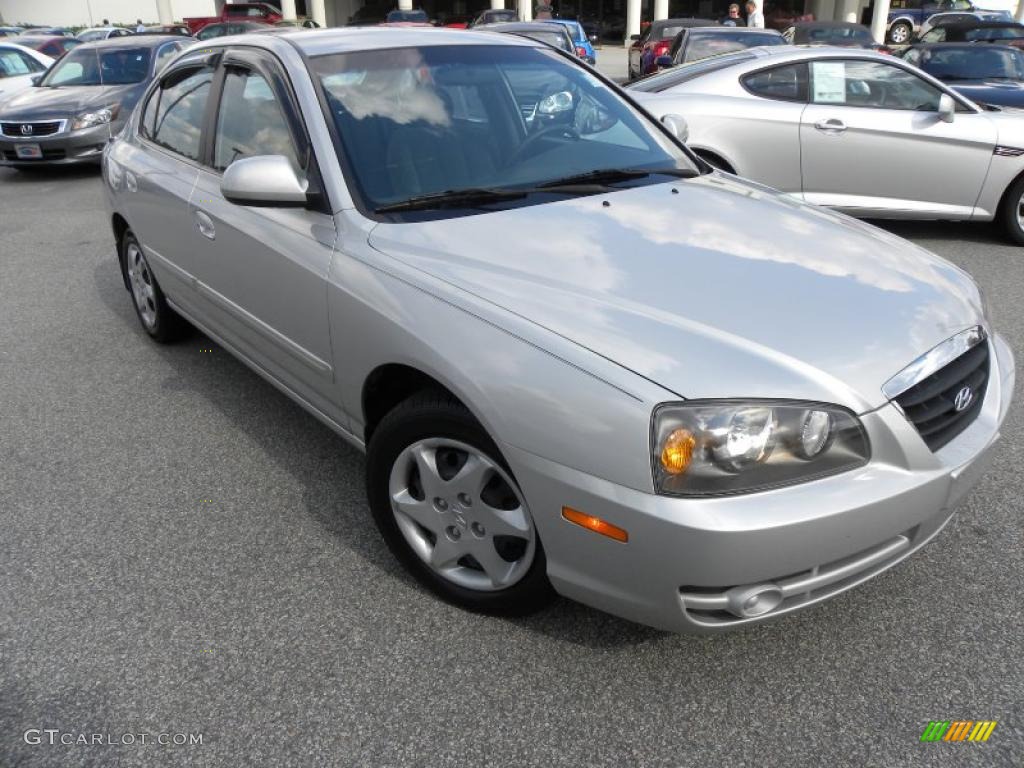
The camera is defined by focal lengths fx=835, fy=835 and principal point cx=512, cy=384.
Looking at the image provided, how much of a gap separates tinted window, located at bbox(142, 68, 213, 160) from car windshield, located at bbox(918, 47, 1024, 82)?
8.97 metres

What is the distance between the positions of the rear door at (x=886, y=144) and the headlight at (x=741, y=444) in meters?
5.15

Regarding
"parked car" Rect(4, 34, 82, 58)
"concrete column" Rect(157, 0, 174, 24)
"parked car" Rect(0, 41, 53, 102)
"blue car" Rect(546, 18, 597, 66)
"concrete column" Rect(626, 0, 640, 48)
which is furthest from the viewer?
"concrete column" Rect(157, 0, 174, 24)

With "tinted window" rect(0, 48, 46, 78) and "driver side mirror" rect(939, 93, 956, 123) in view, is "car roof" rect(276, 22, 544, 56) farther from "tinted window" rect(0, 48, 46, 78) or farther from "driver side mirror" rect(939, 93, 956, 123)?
"tinted window" rect(0, 48, 46, 78)

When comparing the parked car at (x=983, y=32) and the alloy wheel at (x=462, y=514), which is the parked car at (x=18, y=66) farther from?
the parked car at (x=983, y=32)

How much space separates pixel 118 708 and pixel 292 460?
1.42m

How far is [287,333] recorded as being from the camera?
3.07 meters

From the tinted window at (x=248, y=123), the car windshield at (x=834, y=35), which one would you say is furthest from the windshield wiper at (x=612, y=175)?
the car windshield at (x=834, y=35)

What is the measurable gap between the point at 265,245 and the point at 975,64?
976cm

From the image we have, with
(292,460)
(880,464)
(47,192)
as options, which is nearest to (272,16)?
(47,192)

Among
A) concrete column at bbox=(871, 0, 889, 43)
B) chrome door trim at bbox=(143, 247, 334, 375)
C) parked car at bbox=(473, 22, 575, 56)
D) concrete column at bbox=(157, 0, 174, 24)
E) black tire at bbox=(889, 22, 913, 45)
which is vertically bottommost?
chrome door trim at bbox=(143, 247, 334, 375)

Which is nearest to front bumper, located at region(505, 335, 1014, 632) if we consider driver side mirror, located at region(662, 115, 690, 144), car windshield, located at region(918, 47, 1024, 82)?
driver side mirror, located at region(662, 115, 690, 144)

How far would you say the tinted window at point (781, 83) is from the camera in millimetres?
6676

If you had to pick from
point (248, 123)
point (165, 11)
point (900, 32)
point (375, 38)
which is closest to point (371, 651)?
point (248, 123)

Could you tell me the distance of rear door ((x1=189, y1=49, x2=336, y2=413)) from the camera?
2.84m
